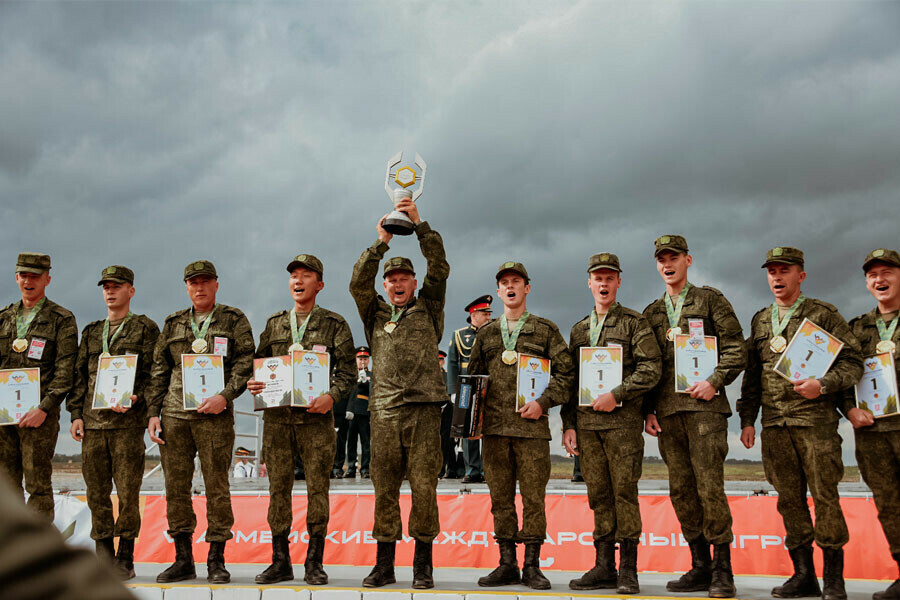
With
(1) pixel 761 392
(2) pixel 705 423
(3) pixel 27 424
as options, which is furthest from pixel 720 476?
(3) pixel 27 424

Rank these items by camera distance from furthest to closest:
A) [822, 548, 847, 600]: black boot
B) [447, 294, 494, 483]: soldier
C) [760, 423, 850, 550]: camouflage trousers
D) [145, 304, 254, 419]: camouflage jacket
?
[447, 294, 494, 483]: soldier, [145, 304, 254, 419]: camouflage jacket, [760, 423, 850, 550]: camouflage trousers, [822, 548, 847, 600]: black boot

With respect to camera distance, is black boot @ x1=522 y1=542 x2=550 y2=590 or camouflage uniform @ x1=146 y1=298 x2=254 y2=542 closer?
black boot @ x1=522 y1=542 x2=550 y2=590

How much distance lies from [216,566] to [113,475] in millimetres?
1421

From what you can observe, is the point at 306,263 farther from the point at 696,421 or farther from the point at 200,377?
the point at 696,421

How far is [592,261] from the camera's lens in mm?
6184

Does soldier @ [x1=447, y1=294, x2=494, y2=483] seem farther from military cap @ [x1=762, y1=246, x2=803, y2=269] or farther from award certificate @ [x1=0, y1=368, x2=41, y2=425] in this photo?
award certificate @ [x1=0, y1=368, x2=41, y2=425]

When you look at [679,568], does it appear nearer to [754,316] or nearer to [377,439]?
[754,316]

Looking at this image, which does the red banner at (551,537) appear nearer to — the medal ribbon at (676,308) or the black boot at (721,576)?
the black boot at (721,576)

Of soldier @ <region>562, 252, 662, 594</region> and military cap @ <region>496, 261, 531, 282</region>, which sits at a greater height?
military cap @ <region>496, 261, 531, 282</region>

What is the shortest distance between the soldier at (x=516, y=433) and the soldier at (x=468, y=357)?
3.68m

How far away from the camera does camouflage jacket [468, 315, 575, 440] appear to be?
602 cm

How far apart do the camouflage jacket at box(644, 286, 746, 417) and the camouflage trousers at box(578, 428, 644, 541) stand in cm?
35

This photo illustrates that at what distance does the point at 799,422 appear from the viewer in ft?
17.7

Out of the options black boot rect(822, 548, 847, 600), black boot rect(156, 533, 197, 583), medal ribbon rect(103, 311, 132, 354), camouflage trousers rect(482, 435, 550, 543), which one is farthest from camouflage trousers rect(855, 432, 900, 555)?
medal ribbon rect(103, 311, 132, 354)
